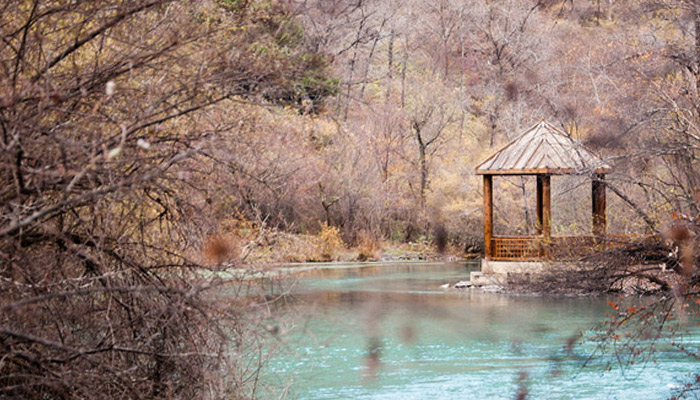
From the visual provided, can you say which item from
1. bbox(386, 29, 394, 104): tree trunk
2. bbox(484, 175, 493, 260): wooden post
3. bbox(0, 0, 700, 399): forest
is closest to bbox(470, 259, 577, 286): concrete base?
bbox(484, 175, 493, 260): wooden post

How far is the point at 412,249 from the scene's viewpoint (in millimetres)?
34375

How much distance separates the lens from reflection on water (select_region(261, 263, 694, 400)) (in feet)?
41.0

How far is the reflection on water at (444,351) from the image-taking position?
12.5 m

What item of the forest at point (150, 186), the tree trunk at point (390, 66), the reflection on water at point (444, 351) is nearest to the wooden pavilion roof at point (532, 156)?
the reflection on water at point (444, 351)

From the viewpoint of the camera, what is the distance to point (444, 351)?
15578mm

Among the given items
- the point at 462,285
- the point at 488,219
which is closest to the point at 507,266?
the point at 462,285

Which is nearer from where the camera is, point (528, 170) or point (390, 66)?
point (528, 170)

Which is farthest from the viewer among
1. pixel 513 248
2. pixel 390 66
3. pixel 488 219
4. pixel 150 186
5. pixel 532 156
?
pixel 390 66

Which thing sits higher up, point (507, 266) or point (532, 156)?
point (532, 156)

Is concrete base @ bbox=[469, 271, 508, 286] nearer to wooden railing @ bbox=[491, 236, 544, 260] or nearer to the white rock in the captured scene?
the white rock

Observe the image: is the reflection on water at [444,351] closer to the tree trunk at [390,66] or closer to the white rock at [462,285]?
the white rock at [462,285]

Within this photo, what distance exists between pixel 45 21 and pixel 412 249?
98.1 ft

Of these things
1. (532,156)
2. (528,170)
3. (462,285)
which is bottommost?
(462,285)

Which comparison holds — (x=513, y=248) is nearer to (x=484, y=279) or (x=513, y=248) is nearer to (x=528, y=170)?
(x=484, y=279)
